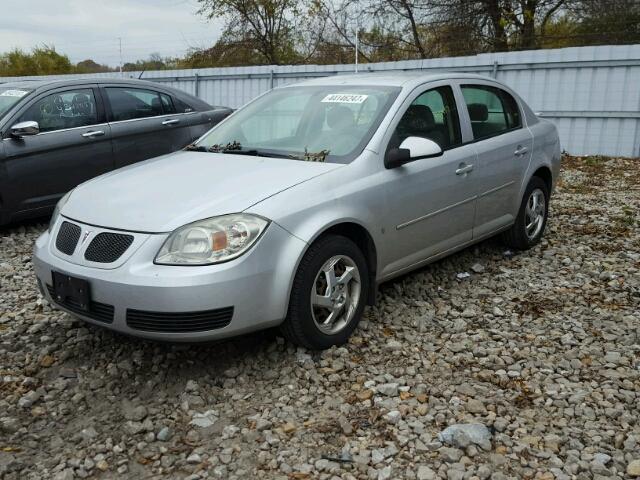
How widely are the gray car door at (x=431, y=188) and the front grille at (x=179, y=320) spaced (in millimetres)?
1304

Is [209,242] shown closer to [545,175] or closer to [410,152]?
[410,152]

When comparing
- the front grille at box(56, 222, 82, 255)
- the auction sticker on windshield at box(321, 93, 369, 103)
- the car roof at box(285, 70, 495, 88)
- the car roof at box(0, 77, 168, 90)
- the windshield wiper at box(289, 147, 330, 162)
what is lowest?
the front grille at box(56, 222, 82, 255)

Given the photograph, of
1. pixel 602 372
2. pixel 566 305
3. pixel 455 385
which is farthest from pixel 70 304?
pixel 566 305

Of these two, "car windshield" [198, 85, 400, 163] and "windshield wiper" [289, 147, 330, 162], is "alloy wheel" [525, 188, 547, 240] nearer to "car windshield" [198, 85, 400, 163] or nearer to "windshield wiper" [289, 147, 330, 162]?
"car windshield" [198, 85, 400, 163]

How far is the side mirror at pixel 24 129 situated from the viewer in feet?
20.1

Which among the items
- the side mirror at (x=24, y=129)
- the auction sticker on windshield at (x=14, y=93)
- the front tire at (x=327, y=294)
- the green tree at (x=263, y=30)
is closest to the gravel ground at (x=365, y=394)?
the front tire at (x=327, y=294)

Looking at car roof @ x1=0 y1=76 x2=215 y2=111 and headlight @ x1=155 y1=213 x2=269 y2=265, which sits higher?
car roof @ x1=0 y1=76 x2=215 y2=111

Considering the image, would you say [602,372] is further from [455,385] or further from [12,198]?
[12,198]

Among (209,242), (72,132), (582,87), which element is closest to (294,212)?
(209,242)

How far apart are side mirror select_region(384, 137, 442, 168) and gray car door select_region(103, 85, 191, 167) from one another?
3.97 meters

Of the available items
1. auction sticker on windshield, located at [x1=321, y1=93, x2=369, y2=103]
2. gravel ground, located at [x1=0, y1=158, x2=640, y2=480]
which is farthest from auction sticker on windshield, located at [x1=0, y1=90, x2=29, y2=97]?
auction sticker on windshield, located at [x1=321, y1=93, x2=369, y2=103]

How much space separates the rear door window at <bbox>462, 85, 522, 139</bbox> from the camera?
4922mm

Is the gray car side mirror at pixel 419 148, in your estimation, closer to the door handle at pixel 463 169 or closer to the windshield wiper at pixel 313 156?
the windshield wiper at pixel 313 156

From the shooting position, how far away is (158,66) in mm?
24953
